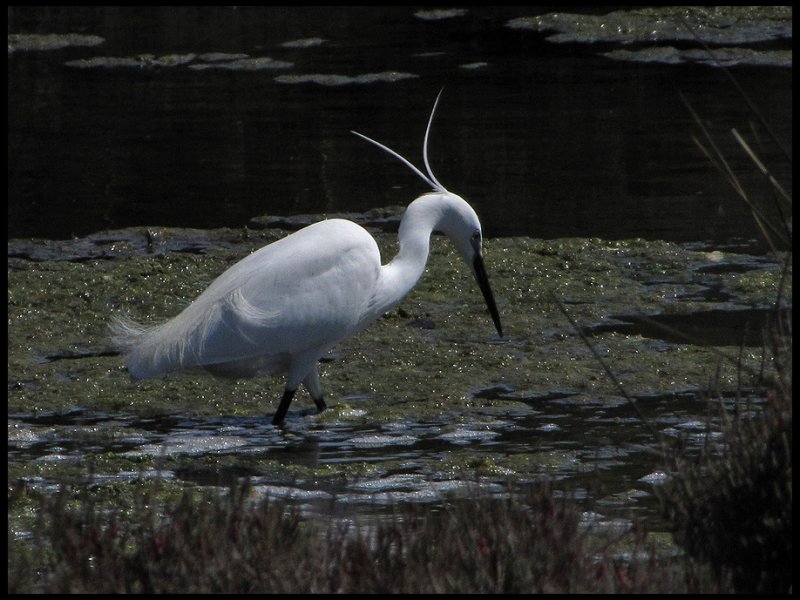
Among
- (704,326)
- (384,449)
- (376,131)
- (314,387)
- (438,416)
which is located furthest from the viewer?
(376,131)

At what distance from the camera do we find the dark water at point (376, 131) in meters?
9.71

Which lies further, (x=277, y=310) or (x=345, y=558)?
(x=277, y=310)

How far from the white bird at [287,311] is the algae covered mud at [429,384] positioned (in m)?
0.26

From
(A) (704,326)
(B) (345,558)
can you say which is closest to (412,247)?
(A) (704,326)

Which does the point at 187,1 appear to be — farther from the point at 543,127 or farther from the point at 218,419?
the point at 218,419

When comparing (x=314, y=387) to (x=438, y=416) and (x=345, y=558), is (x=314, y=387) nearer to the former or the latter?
(x=438, y=416)

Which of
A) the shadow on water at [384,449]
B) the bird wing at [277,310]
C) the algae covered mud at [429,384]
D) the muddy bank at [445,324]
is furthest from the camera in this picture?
the muddy bank at [445,324]

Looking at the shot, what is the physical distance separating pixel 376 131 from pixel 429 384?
21.5ft

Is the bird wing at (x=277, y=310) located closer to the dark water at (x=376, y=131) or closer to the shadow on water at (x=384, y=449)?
the shadow on water at (x=384, y=449)

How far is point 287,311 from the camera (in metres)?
5.68

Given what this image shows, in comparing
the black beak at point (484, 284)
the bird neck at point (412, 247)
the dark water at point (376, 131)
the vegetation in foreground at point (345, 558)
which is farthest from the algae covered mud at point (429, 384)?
the dark water at point (376, 131)

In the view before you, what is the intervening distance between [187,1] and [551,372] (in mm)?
17177

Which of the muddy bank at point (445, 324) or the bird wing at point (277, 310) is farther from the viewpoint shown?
the muddy bank at point (445, 324)

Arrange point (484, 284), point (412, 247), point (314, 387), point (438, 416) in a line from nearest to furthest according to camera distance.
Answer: point (438, 416), point (314, 387), point (412, 247), point (484, 284)
